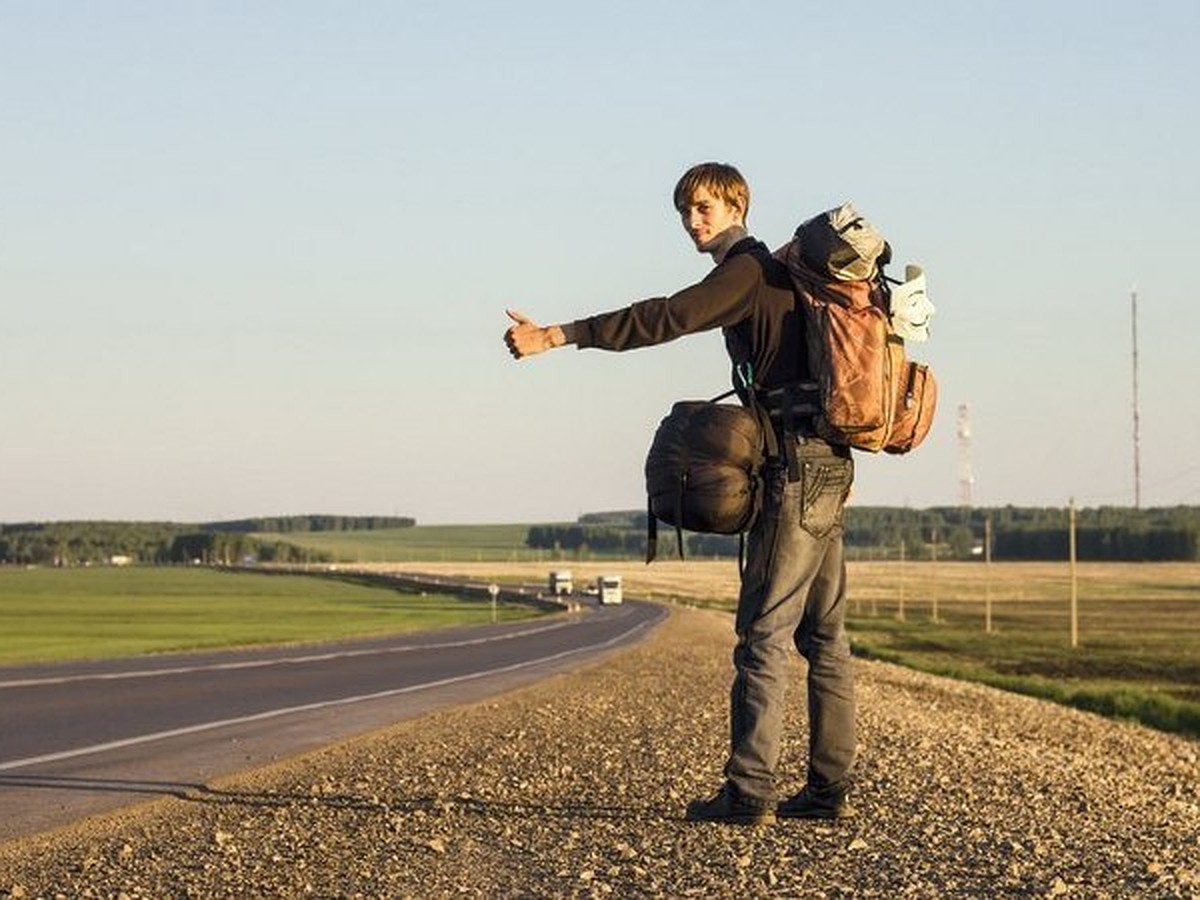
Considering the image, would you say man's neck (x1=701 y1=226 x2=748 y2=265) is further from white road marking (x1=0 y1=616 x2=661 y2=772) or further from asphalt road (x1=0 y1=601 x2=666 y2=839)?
white road marking (x1=0 y1=616 x2=661 y2=772)

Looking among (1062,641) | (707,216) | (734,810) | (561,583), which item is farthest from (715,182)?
(561,583)

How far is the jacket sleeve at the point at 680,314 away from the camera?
28.0 ft

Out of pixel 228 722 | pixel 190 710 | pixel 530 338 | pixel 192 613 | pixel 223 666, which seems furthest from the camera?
pixel 192 613

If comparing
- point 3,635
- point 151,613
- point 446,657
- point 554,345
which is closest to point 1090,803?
point 554,345

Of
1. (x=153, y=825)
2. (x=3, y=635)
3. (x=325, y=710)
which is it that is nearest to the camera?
(x=153, y=825)

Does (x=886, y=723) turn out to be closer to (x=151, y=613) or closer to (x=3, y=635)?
(x=3, y=635)

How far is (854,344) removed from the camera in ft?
28.5

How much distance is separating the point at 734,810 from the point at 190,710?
14276 mm

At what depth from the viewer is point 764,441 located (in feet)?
29.3

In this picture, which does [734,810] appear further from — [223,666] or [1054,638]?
[1054,638]

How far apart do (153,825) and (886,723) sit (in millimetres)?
9462

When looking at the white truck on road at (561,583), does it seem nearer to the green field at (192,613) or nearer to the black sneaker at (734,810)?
the green field at (192,613)

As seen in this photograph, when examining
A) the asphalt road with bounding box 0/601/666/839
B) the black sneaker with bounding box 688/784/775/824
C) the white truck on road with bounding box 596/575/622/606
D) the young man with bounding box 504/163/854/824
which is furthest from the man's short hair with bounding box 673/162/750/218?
the white truck on road with bounding box 596/575/622/606

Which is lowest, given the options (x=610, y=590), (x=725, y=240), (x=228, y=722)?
(x=228, y=722)
